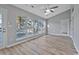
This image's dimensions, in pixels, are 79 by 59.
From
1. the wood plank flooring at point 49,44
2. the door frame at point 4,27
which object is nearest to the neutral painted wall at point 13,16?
the door frame at point 4,27

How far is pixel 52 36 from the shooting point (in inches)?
143

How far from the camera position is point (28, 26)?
364 cm

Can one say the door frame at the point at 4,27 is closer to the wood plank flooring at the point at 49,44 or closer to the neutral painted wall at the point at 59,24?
the wood plank flooring at the point at 49,44

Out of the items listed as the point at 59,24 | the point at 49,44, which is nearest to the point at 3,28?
the point at 49,44

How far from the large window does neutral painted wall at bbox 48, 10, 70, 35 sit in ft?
0.85

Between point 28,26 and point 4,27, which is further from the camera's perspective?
point 28,26

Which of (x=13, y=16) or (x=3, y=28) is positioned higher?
(x=13, y=16)

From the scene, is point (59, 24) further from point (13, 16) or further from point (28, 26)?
point (13, 16)

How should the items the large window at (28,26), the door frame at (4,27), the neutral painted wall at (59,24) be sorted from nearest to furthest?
the door frame at (4,27) < the large window at (28,26) < the neutral painted wall at (59,24)

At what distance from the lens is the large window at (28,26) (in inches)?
133

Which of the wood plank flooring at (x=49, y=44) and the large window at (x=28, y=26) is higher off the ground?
the large window at (x=28, y=26)

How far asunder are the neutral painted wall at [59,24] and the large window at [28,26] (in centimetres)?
26

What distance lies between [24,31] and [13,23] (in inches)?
16.7

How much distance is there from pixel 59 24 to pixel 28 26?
1001 mm
